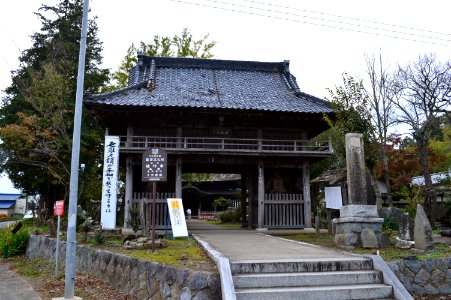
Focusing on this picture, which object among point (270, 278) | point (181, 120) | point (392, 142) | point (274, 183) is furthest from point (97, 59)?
point (270, 278)

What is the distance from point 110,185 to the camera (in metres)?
14.5

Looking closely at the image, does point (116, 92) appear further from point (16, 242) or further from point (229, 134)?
point (16, 242)

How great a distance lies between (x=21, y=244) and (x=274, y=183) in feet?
43.3

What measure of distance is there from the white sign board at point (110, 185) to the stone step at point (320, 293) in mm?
8579

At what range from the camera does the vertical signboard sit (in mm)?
10688

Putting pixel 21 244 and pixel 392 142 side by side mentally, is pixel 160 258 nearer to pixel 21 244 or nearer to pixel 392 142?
pixel 21 244

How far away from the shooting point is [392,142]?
2569cm

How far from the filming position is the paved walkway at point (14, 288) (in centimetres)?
944

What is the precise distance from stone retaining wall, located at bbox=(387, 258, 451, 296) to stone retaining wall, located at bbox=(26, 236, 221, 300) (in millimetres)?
4323

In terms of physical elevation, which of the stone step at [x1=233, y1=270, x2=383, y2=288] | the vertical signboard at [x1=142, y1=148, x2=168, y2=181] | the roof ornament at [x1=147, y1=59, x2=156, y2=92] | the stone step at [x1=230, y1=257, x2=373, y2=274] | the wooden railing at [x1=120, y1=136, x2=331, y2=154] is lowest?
the stone step at [x1=233, y1=270, x2=383, y2=288]

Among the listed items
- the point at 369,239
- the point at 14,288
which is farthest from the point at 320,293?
the point at 14,288

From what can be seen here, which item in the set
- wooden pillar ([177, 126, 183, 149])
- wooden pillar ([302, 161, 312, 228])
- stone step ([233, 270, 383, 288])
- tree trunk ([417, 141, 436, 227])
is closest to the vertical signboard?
stone step ([233, 270, 383, 288])

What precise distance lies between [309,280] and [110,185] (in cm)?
947

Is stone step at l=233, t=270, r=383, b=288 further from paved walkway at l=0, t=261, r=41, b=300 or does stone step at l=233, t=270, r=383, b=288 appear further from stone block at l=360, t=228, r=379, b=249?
paved walkway at l=0, t=261, r=41, b=300
